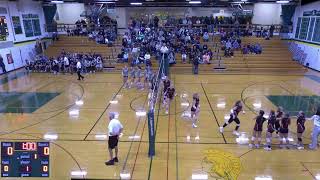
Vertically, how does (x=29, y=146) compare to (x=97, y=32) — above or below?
below

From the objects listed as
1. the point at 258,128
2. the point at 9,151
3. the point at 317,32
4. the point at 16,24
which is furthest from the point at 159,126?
the point at 16,24

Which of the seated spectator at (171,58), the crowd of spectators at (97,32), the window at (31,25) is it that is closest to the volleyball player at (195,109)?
the seated spectator at (171,58)

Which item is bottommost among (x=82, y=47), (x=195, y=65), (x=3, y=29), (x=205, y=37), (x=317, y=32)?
(x=195, y=65)

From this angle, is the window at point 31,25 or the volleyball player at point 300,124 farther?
the window at point 31,25

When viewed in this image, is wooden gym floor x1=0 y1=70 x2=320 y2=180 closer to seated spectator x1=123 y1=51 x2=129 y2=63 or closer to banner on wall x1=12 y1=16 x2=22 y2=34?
seated spectator x1=123 y1=51 x2=129 y2=63

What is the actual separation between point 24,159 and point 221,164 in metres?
5.88

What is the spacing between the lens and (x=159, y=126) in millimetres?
12812

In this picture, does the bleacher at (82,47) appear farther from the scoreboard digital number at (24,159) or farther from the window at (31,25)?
the scoreboard digital number at (24,159)

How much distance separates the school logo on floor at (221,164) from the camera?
8.83 metres

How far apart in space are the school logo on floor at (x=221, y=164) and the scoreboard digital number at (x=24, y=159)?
488 centimetres

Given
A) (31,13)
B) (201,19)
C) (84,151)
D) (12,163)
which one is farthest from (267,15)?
(12,163)

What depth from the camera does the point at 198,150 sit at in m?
10.5

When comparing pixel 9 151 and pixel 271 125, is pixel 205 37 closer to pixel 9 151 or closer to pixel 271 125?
pixel 271 125

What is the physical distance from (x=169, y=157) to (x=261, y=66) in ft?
62.0
